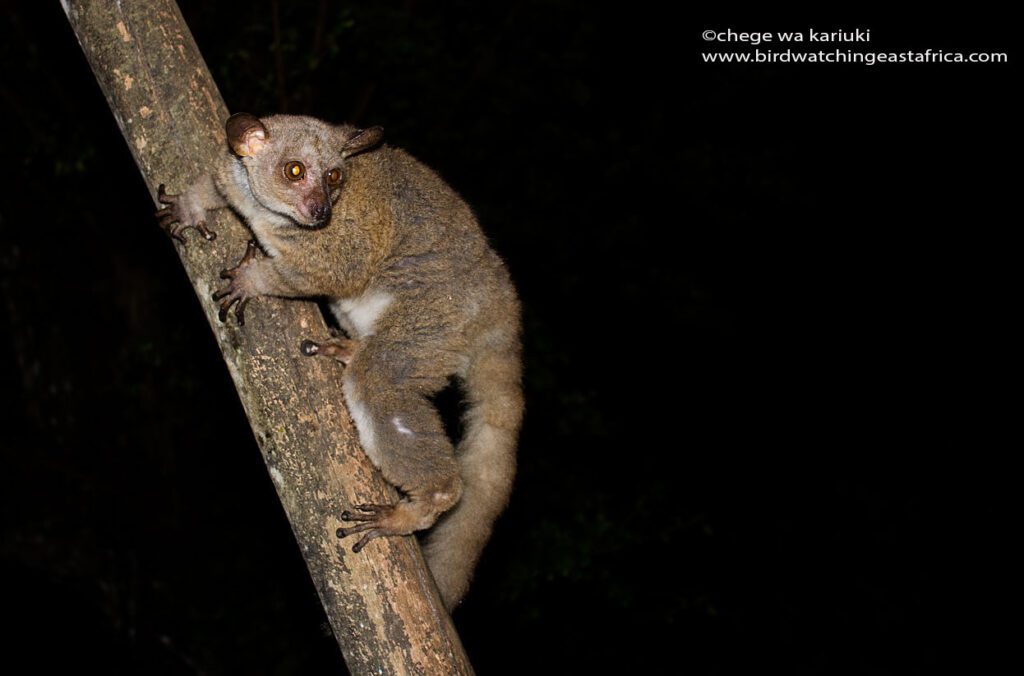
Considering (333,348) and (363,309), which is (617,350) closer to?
(363,309)

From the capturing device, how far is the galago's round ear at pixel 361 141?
10.7 feet

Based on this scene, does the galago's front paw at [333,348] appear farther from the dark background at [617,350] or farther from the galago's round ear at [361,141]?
→ the dark background at [617,350]

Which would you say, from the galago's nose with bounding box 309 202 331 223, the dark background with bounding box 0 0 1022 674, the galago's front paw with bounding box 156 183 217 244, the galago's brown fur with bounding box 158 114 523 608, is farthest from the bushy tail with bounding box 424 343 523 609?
the dark background with bounding box 0 0 1022 674

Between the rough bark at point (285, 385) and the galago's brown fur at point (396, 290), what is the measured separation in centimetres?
8

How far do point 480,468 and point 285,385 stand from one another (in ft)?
3.24

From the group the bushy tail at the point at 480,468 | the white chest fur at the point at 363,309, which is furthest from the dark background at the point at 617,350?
the white chest fur at the point at 363,309

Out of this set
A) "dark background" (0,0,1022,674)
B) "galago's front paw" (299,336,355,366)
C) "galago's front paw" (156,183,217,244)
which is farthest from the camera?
"dark background" (0,0,1022,674)

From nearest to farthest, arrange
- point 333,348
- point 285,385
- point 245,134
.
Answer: point 285,385, point 333,348, point 245,134

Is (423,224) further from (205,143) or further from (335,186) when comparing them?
(205,143)

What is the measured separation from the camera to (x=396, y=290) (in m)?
3.28

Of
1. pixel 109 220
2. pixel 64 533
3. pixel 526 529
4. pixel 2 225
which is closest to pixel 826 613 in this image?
pixel 526 529


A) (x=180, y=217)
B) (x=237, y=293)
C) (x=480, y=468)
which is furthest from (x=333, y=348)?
(x=480, y=468)

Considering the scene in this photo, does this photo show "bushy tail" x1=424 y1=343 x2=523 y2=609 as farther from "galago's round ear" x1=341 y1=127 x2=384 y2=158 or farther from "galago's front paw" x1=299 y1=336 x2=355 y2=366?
"galago's round ear" x1=341 y1=127 x2=384 y2=158

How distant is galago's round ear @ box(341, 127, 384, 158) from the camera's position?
3248 millimetres
